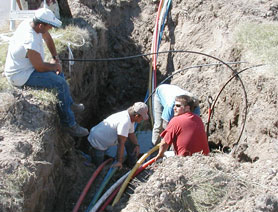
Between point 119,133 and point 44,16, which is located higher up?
point 44,16

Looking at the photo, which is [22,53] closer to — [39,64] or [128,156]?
[39,64]

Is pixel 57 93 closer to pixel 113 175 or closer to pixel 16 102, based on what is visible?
pixel 16 102

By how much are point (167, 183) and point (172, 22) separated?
541 cm

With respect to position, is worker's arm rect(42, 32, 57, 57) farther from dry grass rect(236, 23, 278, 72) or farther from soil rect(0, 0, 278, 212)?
dry grass rect(236, 23, 278, 72)

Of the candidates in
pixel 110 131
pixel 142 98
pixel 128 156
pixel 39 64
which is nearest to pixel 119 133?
pixel 110 131

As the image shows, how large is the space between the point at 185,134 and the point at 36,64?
2113mm

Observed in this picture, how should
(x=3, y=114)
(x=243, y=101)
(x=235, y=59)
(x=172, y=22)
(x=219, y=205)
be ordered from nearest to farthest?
1. (x=219, y=205)
2. (x=3, y=114)
3. (x=243, y=101)
4. (x=235, y=59)
5. (x=172, y=22)

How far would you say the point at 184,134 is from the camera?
4.95 metres

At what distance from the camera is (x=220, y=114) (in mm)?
7184

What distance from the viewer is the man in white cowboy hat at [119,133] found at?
5.41 metres

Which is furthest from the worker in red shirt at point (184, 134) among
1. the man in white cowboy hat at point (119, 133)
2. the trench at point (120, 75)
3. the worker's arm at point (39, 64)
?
the trench at point (120, 75)

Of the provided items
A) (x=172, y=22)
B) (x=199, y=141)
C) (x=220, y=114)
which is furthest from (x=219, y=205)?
(x=172, y=22)

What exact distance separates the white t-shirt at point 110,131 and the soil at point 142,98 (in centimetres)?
44

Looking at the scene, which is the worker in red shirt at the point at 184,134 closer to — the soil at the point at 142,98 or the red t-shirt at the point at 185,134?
the red t-shirt at the point at 185,134
